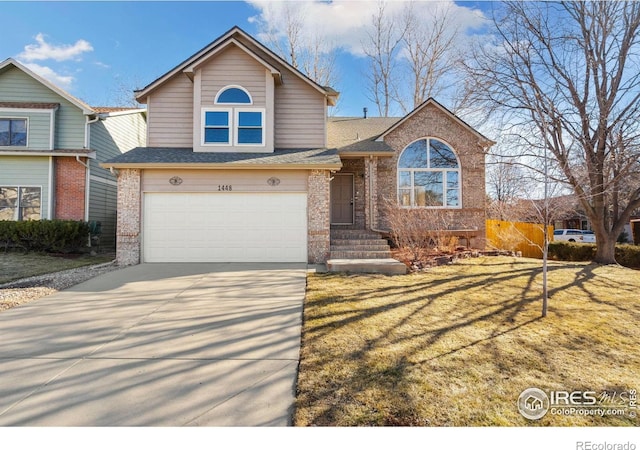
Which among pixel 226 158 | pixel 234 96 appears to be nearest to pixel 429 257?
pixel 226 158

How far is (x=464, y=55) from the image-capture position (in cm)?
1103

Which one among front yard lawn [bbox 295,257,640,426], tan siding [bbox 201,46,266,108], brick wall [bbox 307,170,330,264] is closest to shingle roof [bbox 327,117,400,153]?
brick wall [bbox 307,170,330,264]

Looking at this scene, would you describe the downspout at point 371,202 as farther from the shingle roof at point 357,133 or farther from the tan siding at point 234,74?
the tan siding at point 234,74

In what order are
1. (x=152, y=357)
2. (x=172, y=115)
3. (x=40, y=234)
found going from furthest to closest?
(x=40, y=234), (x=172, y=115), (x=152, y=357)

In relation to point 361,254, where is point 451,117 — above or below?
above

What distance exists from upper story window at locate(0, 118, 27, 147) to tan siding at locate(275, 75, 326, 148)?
10624 mm

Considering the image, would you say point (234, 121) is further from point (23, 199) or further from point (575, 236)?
point (575, 236)

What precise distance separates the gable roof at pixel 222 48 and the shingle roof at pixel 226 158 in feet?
7.28

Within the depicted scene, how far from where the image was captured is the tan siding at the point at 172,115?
11359mm

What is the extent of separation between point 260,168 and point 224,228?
2197mm

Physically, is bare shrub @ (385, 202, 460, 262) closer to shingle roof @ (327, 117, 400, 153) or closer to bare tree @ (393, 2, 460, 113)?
shingle roof @ (327, 117, 400, 153)

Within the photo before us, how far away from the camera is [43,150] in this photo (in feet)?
42.6

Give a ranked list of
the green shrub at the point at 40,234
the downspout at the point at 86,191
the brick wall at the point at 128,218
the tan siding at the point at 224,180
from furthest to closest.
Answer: the downspout at the point at 86,191
the green shrub at the point at 40,234
the tan siding at the point at 224,180
the brick wall at the point at 128,218

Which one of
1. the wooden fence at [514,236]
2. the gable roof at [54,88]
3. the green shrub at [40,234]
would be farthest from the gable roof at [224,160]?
the wooden fence at [514,236]
